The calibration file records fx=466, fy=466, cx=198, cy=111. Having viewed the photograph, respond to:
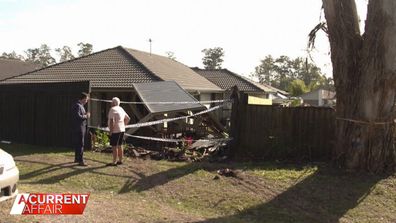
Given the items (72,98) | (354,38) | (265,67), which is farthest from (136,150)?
(265,67)

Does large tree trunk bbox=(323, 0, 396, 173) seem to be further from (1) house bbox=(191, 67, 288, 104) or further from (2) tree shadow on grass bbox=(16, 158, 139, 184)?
(1) house bbox=(191, 67, 288, 104)

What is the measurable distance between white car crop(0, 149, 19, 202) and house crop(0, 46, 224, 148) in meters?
7.07

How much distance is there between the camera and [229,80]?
1533 inches

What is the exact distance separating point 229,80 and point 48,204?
110 feet

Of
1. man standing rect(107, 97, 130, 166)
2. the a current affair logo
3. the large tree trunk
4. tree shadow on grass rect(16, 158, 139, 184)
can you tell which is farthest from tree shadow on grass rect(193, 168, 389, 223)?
man standing rect(107, 97, 130, 166)

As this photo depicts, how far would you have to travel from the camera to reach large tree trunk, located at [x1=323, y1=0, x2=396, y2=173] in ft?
31.4

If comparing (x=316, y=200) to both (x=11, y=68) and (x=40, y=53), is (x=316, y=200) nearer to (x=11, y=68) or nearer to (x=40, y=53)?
(x=11, y=68)

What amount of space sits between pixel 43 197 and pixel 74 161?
574 centimetres

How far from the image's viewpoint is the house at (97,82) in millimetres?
14477

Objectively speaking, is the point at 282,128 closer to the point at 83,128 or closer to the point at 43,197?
the point at 83,128

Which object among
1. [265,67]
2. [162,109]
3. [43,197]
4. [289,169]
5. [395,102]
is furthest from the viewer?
[265,67]

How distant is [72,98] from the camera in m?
14.1

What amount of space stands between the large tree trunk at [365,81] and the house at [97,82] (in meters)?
6.86

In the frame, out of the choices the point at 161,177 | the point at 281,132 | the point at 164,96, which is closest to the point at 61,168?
the point at 161,177
